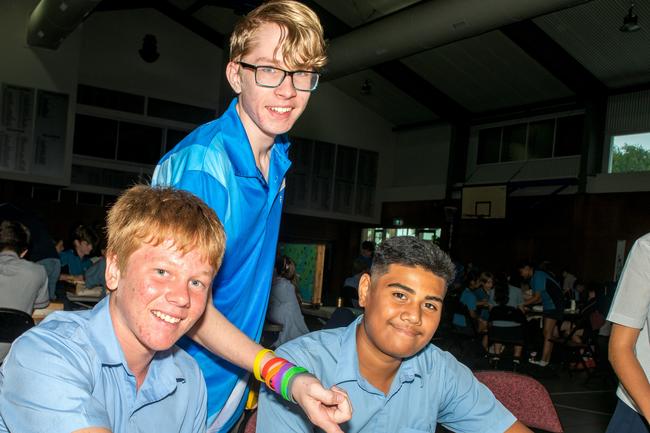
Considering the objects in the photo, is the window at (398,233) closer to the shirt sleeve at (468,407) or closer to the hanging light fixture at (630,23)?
the hanging light fixture at (630,23)

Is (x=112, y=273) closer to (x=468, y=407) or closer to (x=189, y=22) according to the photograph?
(x=468, y=407)

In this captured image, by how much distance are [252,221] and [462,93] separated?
1555 cm

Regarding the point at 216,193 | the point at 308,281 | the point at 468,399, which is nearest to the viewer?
the point at 216,193

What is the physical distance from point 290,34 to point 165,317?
63 centimetres

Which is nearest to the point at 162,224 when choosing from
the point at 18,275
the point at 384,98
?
the point at 18,275

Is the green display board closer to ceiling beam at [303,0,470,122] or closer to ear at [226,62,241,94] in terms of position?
ear at [226,62,241,94]

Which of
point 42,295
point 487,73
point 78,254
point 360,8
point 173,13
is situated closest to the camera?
point 42,295

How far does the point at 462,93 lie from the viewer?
16.4 m

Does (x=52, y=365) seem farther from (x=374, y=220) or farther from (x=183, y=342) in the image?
(x=374, y=220)

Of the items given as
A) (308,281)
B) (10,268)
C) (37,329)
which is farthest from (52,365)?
(308,281)

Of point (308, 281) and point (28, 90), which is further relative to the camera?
point (28, 90)

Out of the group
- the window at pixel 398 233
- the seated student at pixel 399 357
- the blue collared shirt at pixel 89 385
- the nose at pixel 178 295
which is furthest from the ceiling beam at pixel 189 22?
the nose at pixel 178 295

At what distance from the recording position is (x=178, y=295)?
1.21 metres

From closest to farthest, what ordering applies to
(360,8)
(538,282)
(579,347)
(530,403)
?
(530,403) < (579,347) < (538,282) < (360,8)
